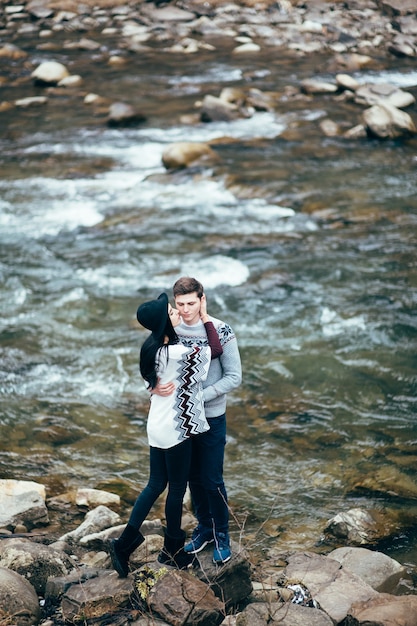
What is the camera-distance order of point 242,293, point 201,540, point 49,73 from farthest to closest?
point 49,73, point 242,293, point 201,540

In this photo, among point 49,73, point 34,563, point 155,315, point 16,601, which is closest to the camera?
point 155,315

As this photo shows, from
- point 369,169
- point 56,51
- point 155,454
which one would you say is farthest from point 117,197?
point 56,51

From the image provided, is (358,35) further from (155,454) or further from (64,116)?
(155,454)

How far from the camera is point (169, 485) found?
4469 millimetres

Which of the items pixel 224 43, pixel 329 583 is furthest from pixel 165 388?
pixel 224 43

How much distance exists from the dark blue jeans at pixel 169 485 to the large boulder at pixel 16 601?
0.73 meters

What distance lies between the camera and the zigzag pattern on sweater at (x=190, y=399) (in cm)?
425

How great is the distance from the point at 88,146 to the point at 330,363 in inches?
363

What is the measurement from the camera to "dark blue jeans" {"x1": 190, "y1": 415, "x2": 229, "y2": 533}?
4434mm

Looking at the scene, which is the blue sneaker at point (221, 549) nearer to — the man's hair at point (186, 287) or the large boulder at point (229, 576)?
the large boulder at point (229, 576)

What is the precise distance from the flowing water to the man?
1.56 m

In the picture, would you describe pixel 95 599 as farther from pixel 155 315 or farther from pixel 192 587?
pixel 155 315

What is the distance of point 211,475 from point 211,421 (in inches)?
13.0

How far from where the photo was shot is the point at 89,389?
845 centimetres
